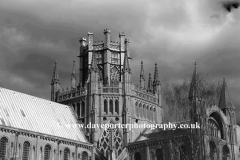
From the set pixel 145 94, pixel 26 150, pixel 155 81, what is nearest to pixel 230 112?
pixel 145 94

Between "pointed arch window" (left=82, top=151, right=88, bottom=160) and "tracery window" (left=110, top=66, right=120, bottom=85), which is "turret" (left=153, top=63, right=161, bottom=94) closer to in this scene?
"tracery window" (left=110, top=66, right=120, bottom=85)

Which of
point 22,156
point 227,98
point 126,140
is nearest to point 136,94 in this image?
point 126,140

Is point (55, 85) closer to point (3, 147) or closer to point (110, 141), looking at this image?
point (110, 141)

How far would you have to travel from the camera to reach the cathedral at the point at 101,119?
5906 cm

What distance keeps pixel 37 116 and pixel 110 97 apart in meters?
14.7

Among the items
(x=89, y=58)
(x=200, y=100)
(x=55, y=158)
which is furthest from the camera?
(x=89, y=58)

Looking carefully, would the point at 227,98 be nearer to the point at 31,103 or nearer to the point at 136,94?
the point at 136,94

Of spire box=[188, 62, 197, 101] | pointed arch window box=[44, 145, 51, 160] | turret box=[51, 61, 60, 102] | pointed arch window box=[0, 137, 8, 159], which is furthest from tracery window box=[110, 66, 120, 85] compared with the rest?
spire box=[188, 62, 197, 101]

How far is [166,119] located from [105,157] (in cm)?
2515

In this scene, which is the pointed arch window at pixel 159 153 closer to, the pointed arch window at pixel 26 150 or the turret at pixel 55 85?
the pointed arch window at pixel 26 150

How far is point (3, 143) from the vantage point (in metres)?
55.3

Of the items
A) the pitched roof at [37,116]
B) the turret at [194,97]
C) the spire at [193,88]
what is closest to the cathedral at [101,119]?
the pitched roof at [37,116]

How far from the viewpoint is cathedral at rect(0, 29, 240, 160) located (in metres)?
59.1

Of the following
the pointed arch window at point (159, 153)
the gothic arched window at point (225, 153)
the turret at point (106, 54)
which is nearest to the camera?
the pointed arch window at point (159, 153)
